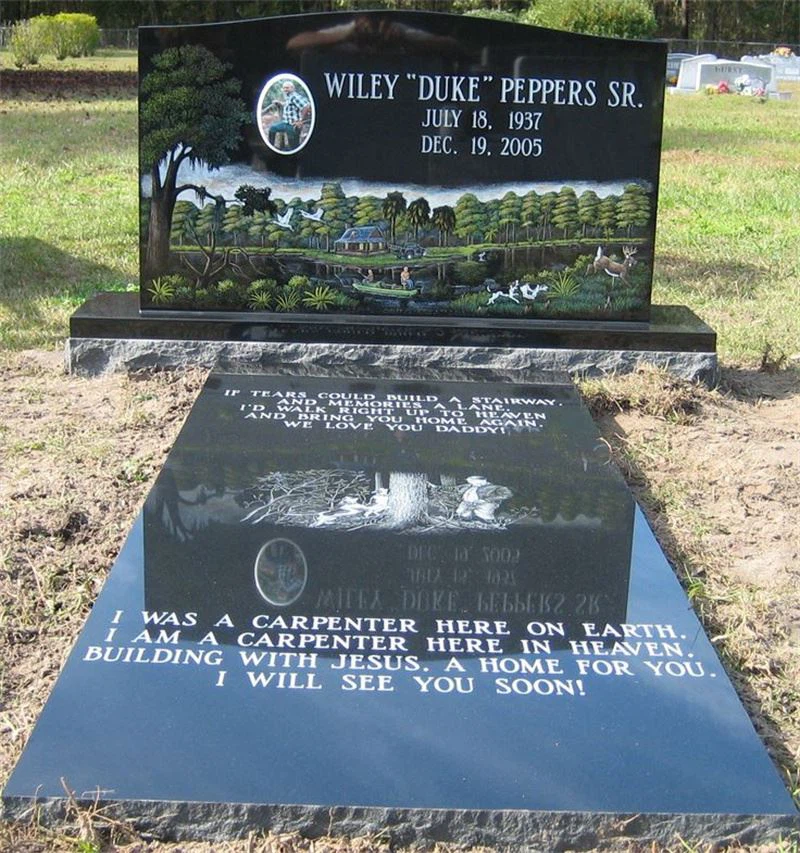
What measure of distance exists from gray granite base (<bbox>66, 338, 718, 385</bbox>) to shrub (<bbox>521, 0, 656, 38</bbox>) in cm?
1387

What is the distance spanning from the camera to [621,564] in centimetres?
331

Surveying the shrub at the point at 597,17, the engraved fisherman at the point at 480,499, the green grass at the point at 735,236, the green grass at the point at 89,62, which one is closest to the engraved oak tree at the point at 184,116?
the engraved fisherman at the point at 480,499

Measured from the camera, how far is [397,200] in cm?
508

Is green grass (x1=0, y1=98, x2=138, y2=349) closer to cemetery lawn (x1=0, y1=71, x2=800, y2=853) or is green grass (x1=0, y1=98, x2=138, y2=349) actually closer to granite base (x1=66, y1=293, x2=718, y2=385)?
cemetery lawn (x1=0, y1=71, x2=800, y2=853)

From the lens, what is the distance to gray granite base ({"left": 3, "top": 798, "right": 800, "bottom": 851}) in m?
2.27

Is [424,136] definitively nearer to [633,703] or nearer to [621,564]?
[621,564]

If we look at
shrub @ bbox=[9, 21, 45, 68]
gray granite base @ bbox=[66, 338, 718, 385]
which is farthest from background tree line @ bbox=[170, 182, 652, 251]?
shrub @ bbox=[9, 21, 45, 68]

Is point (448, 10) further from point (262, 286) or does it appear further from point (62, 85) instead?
point (262, 286)

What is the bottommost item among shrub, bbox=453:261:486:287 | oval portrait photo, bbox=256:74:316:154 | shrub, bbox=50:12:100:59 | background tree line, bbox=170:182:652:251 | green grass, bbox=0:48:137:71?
shrub, bbox=453:261:486:287

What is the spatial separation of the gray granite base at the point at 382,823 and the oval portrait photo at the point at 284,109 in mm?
3309

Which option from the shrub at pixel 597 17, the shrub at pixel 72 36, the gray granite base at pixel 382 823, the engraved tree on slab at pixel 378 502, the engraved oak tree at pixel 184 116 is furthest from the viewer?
the shrub at pixel 72 36

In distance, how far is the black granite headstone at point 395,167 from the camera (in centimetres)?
496

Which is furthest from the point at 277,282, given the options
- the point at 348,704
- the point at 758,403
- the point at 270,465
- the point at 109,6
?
the point at 109,6

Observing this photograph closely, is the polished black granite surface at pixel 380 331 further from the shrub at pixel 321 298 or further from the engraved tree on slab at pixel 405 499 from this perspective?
the engraved tree on slab at pixel 405 499
